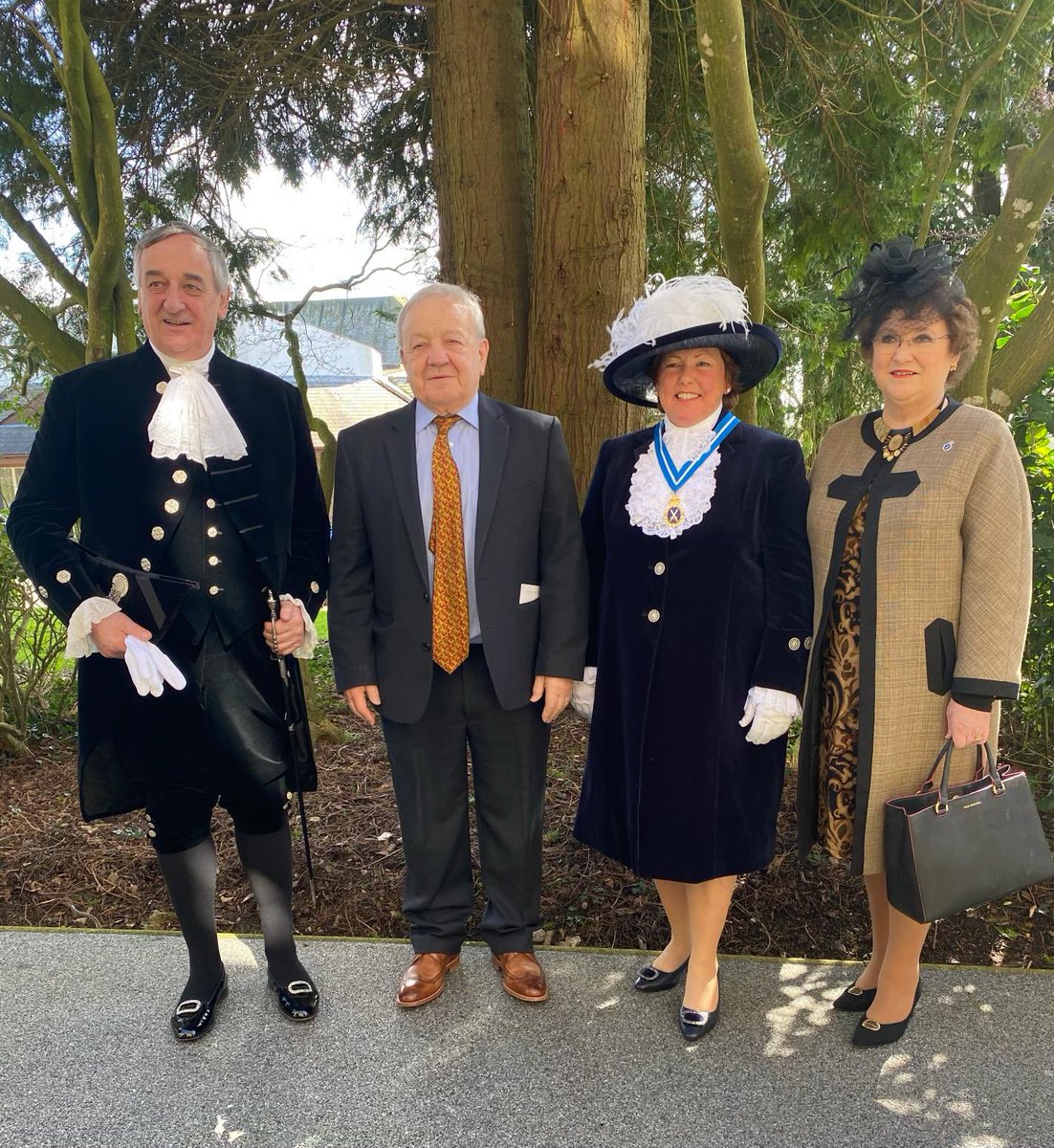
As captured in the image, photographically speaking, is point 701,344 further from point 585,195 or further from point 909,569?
Answer: point 585,195

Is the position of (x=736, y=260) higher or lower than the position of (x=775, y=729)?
higher

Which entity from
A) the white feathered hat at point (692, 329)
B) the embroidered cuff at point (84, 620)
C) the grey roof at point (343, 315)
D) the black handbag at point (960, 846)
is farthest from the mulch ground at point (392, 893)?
the grey roof at point (343, 315)

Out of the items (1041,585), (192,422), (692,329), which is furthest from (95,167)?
(1041,585)

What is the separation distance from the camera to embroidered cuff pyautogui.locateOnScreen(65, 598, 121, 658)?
2.14 meters

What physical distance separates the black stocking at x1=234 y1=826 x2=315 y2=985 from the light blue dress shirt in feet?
2.56

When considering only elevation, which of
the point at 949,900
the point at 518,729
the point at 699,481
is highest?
the point at 699,481

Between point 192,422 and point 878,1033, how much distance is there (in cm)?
227

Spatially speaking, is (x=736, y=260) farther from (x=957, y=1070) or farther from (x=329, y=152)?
(x=329, y=152)

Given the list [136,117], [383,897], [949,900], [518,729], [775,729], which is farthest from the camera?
[136,117]

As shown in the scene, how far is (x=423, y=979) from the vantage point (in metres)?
2.54

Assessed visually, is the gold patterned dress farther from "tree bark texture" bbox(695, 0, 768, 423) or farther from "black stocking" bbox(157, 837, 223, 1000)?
"black stocking" bbox(157, 837, 223, 1000)

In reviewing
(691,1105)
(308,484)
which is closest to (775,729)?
(691,1105)

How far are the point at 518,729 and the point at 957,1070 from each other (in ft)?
4.36

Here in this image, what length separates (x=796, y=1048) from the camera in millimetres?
2289
